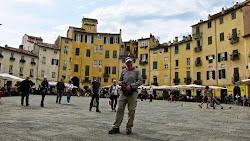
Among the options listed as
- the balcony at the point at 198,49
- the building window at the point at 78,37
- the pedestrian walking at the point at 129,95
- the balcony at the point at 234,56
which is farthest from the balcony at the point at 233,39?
the pedestrian walking at the point at 129,95

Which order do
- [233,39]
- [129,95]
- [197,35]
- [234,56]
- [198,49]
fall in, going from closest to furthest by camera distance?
1. [129,95]
2. [234,56]
3. [233,39]
4. [198,49]
5. [197,35]

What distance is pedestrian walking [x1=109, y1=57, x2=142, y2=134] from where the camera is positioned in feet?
16.6

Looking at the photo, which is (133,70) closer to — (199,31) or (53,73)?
(199,31)

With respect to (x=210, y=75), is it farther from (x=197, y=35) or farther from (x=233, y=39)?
(x=197, y=35)

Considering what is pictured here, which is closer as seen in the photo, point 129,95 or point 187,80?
point 129,95

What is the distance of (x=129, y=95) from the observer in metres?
5.21

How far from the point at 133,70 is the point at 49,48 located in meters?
47.8

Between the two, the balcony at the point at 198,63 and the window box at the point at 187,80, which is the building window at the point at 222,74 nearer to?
the balcony at the point at 198,63

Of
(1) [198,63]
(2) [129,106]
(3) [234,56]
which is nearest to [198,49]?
(1) [198,63]

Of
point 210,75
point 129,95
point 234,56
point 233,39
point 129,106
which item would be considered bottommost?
point 129,106

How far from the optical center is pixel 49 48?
49.7 m

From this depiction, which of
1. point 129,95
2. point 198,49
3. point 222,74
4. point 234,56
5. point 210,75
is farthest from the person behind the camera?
point 198,49

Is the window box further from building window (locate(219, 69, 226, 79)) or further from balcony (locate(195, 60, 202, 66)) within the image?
building window (locate(219, 69, 226, 79))

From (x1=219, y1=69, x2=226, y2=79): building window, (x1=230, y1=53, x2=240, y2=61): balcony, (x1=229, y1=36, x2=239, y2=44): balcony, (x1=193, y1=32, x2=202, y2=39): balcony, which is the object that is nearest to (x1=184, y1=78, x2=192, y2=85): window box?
(x1=219, y1=69, x2=226, y2=79): building window
